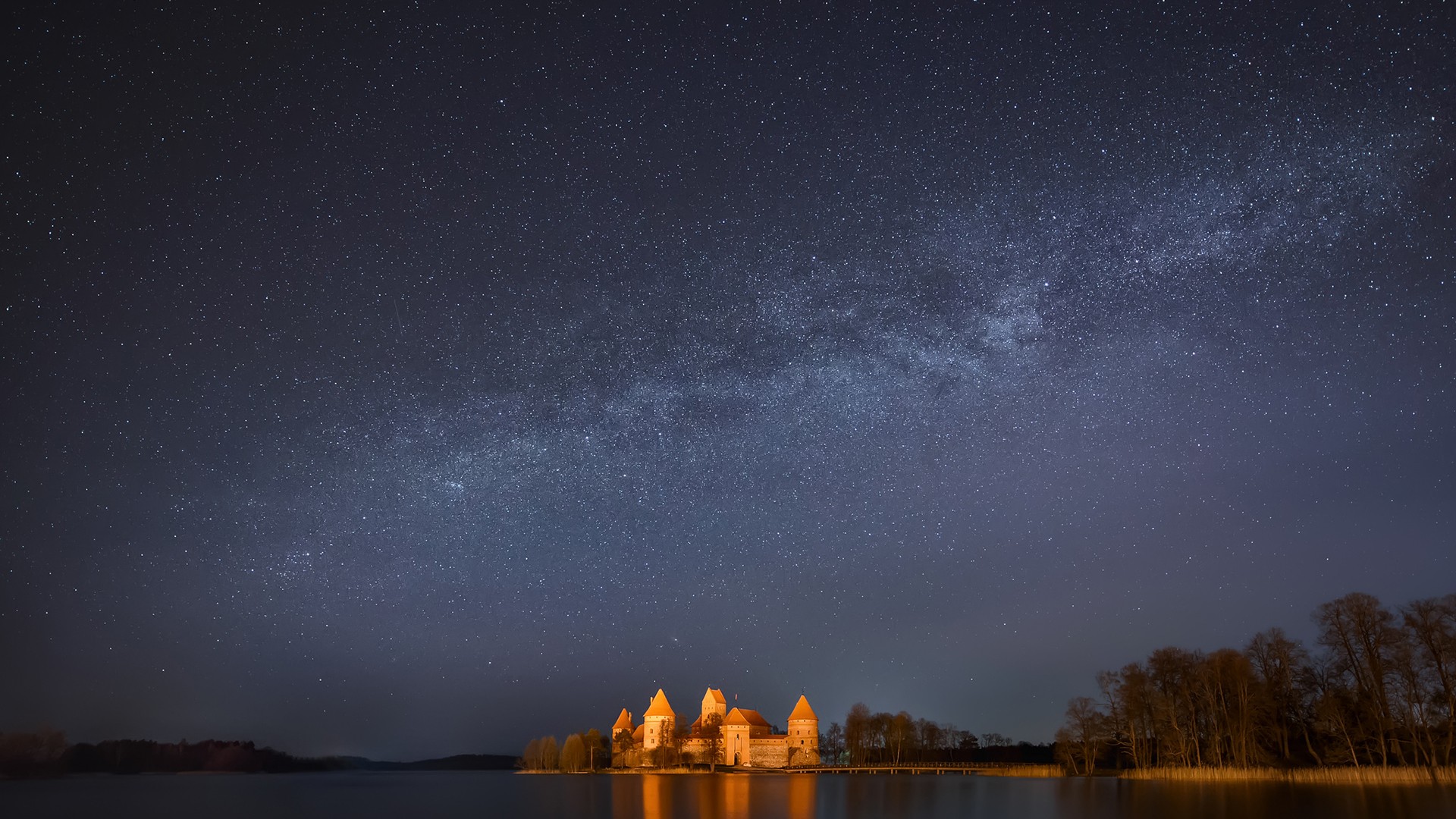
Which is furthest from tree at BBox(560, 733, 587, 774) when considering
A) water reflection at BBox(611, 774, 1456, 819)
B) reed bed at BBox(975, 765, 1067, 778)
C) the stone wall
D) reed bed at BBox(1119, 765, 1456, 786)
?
reed bed at BBox(1119, 765, 1456, 786)

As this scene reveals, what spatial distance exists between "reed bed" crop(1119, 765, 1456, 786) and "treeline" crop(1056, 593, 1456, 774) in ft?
2.57

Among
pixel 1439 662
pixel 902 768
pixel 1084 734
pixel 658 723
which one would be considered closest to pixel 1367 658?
pixel 1439 662

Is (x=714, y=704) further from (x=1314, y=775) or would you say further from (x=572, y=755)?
(x=1314, y=775)

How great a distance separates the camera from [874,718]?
13838 cm

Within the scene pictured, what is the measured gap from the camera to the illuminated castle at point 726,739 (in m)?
140

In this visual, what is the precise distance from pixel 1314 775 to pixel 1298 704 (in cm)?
590

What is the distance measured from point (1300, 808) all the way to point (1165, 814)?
6071mm

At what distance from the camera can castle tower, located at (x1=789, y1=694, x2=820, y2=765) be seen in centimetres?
14100

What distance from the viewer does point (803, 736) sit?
5728 inches

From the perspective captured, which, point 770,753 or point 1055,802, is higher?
point 1055,802

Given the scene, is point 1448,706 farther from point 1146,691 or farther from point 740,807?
point 740,807

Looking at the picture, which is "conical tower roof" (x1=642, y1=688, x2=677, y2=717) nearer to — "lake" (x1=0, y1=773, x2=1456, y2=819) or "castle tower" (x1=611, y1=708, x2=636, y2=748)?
"castle tower" (x1=611, y1=708, x2=636, y2=748)

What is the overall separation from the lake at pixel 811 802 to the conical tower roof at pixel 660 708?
192 feet

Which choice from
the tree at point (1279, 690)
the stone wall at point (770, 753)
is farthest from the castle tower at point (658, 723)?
the tree at point (1279, 690)
